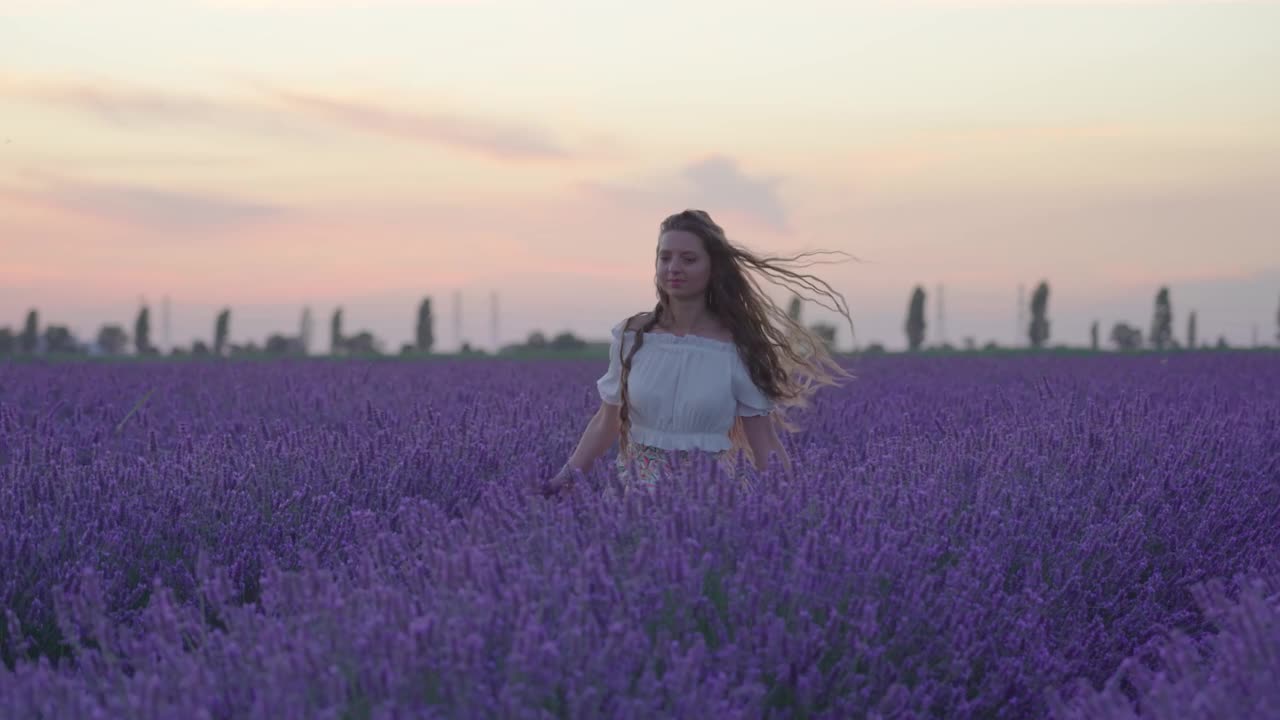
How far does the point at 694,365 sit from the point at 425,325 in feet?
112

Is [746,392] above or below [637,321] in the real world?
below

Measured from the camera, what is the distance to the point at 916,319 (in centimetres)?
3797

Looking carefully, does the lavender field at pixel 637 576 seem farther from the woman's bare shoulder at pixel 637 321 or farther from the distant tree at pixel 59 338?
the distant tree at pixel 59 338

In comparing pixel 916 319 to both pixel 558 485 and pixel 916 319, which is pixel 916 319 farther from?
pixel 558 485

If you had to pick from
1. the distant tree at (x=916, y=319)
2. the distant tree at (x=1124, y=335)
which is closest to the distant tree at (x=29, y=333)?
the distant tree at (x=916, y=319)

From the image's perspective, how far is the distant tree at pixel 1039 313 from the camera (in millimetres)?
38562

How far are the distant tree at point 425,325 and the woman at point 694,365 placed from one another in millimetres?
33086

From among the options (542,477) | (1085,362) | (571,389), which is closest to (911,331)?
(1085,362)

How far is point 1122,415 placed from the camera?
15.2 ft

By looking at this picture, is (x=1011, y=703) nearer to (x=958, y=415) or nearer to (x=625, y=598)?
(x=625, y=598)

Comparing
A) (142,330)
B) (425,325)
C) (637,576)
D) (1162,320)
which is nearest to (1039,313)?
(1162,320)

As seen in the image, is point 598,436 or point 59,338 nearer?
point 598,436

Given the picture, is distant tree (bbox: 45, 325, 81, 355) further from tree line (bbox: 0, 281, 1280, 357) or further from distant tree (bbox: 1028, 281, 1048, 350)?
distant tree (bbox: 1028, 281, 1048, 350)

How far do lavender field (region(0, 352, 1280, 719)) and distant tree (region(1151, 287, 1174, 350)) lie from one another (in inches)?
1325
